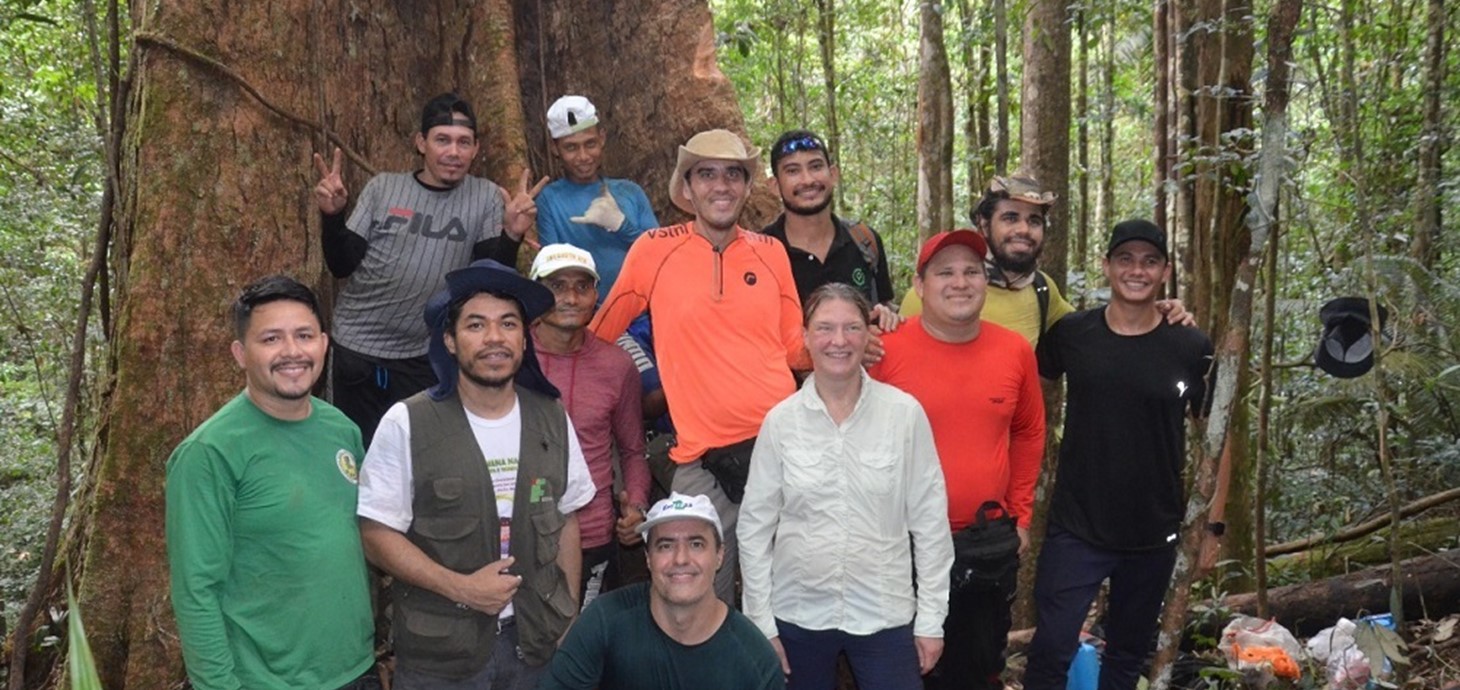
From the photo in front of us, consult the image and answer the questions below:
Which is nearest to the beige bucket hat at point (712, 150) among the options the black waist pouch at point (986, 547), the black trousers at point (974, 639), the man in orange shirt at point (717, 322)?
the man in orange shirt at point (717, 322)

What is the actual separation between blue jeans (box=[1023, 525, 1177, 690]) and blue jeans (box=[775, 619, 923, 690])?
3.11ft

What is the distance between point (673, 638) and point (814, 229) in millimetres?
1951

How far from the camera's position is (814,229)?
4.71 metres

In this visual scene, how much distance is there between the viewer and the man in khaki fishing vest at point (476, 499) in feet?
10.9

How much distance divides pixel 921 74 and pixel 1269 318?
12.4 ft

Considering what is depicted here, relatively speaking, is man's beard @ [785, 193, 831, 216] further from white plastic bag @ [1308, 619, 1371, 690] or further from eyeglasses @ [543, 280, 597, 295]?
white plastic bag @ [1308, 619, 1371, 690]

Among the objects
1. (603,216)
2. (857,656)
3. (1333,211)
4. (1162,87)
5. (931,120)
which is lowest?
(857,656)

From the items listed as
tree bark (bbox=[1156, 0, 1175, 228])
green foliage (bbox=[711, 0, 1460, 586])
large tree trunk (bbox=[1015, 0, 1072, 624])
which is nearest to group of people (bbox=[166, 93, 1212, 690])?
green foliage (bbox=[711, 0, 1460, 586])

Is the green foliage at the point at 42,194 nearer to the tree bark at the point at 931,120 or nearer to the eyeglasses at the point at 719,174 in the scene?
the eyeglasses at the point at 719,174

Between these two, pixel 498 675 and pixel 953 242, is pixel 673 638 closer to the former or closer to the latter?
→ pixel 498 675

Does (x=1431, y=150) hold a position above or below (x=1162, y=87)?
below

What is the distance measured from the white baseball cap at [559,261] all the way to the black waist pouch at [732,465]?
827 millimetres

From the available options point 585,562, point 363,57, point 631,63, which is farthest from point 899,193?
point 585,562

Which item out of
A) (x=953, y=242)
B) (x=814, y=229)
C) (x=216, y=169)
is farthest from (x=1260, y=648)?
(x=216, y=169)
